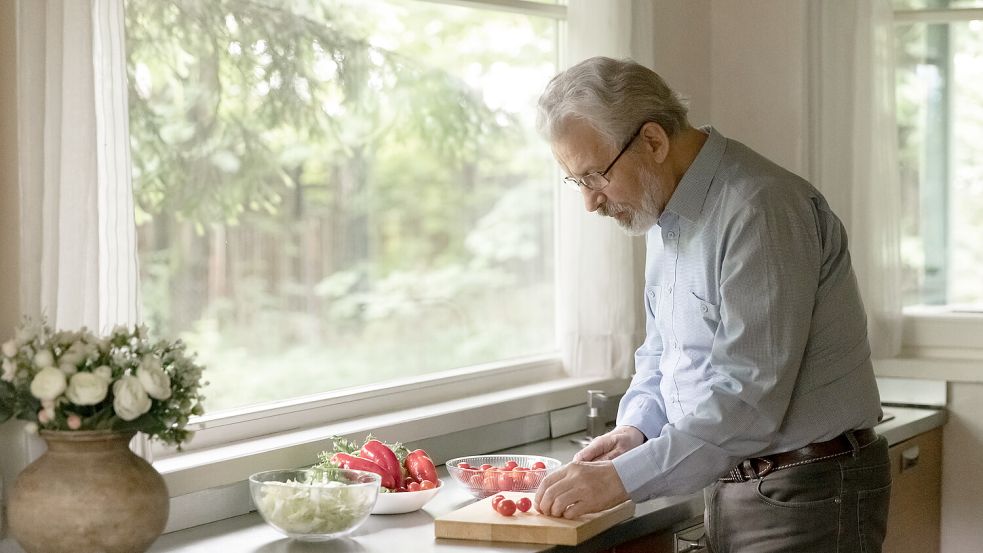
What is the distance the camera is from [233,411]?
2451 mm

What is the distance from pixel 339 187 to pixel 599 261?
739mm

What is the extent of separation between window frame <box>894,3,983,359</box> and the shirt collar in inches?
66.8

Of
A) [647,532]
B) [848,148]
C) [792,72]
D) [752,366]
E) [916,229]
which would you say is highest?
[792,72]

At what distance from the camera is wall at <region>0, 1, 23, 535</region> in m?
1.85

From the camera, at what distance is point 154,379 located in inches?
65.7

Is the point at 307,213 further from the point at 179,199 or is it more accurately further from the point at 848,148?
the point at 848,148

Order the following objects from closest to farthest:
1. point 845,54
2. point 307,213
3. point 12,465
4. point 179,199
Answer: point 12,465, point 179,199, point 307,213, point 845,54

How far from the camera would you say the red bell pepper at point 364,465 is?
2.17m

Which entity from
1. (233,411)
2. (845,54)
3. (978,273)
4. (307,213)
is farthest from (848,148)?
(233,411)

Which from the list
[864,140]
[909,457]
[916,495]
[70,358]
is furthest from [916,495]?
[70,358]

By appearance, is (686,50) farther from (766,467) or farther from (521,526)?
(521,526)

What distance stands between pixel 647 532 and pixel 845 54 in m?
1.85

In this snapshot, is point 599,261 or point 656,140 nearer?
point 656,140

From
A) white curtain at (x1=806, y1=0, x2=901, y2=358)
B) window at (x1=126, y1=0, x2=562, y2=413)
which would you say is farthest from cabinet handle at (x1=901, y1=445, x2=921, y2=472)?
window at (x1=126, y1=0, x2=562, y2=413)
